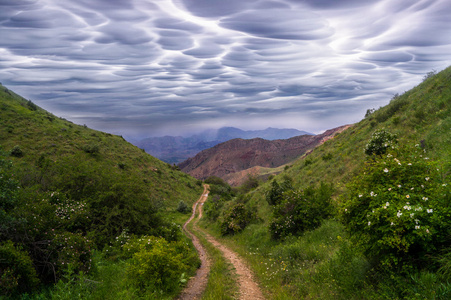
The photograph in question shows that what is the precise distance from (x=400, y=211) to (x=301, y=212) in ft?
27.4

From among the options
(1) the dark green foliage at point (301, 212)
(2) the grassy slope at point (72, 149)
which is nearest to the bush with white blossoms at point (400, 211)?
(1) the dark green foliage at point (301, 212)

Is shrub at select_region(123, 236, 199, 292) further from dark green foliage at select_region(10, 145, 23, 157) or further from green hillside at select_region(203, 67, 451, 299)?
dark green foliage at select_region(10, 145, 23, 157)

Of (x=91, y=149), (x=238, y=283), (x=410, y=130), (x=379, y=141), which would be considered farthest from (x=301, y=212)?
(x=91, y=149)

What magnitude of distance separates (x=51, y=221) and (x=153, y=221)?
6.56 meters

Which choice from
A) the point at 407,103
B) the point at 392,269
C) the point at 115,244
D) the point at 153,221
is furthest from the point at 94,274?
the point at 407,103

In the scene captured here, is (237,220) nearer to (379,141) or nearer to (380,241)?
(379,141)

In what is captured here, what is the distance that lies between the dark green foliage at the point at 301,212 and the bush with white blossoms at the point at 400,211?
676 cm

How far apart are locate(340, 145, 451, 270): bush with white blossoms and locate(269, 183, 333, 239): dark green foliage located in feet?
22.2

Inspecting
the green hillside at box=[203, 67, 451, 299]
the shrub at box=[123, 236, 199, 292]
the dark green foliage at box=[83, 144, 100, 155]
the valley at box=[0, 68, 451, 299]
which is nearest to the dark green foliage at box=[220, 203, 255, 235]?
the valley at box=[0, 68, 451, 299]

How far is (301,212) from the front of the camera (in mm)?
12250

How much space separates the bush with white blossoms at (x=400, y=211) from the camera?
13.2 ft

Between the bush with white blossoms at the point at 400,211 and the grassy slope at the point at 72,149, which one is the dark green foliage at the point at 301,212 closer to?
the bush with white blossoms at the point at 400,211

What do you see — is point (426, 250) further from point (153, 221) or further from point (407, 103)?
point (407, 103)

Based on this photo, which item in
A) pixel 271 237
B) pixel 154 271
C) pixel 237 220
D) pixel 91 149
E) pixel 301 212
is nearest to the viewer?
pixel 154 271
